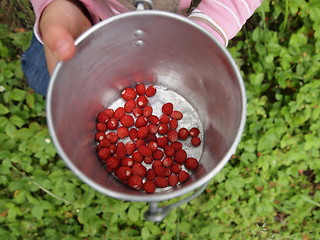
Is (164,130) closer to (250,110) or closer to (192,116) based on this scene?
(192,116)

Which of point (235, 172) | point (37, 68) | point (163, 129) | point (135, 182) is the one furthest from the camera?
point (235, 172)

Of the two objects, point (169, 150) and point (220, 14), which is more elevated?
point (220, 14)

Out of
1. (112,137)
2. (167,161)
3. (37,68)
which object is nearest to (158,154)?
(167,161)

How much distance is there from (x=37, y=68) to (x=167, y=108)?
18.2 inches

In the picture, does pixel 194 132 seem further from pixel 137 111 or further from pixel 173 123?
pixel 137 111

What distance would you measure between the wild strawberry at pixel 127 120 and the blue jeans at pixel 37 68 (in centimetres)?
31

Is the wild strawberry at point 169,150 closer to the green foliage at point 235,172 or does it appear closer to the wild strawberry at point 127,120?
the wild strawberry at point 127,120

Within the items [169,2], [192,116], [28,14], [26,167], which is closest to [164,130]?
[192,116]

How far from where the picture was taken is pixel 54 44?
23.7 inches

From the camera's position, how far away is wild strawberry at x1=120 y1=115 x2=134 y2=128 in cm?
90

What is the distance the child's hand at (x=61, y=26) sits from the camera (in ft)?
1.95

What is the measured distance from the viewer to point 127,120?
896mm

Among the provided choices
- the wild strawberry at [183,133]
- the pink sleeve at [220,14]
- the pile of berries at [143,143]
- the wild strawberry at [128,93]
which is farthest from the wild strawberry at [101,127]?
the pink sleeve at [220,14]

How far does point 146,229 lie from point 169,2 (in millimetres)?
729
